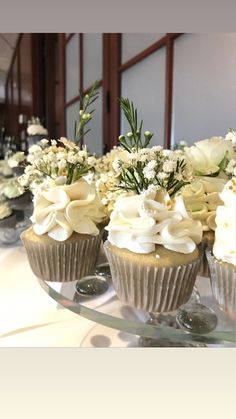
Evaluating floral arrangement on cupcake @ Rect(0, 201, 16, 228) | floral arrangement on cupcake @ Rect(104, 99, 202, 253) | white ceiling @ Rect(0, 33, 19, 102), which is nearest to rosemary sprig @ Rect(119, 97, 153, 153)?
floral arrangement on cupcake @ Rect(104, 99, 202, 253)

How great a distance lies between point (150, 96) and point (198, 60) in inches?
13.0

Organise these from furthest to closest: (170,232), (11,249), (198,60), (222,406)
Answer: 1. (198,60)
2. (11,249)
3. (170,232)
4. (222,406)

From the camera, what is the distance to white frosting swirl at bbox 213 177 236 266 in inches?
18.8

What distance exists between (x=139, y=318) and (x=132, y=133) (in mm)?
277

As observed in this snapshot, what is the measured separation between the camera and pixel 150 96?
1.51 metres

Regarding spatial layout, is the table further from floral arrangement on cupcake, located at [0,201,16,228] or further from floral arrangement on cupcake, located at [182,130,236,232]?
floral arrangement on cupcake, located at [0,201,16,228]

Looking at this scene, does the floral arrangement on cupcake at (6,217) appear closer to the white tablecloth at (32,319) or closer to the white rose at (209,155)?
the white tablecloth at (32,319)

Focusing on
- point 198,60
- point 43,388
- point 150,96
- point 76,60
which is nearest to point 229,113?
point 198,60

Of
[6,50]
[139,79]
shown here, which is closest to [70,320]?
[139,79]

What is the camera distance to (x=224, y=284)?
0.51m

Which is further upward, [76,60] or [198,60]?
[76,60]

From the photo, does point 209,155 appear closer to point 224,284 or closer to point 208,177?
point 208,177

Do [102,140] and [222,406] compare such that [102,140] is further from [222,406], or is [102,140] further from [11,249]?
[222,406]

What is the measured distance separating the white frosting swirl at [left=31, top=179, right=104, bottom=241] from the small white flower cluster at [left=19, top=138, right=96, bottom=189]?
2 centimetres
